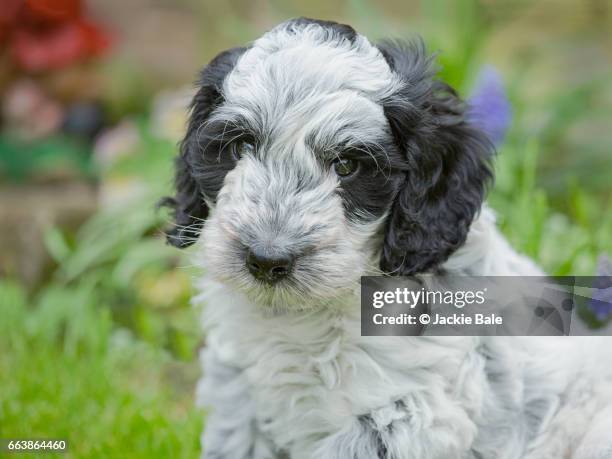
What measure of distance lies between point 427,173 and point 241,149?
75 centimetres

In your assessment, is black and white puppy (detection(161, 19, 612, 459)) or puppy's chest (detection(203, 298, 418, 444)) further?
puppy's chest (detection(203, 298, 418, 444))

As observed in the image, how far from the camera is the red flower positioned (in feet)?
30.3

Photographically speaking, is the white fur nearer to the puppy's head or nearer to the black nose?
the puppy's head

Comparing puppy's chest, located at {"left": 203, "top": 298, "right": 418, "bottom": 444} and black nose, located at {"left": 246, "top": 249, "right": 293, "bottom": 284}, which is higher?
black nose, located at {"left": 246, "top": 249, "right": 293, "bottom": 284}

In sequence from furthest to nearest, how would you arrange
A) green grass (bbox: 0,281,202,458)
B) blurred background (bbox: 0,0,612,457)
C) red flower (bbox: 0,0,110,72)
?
red flower (bbox: 0,0,110,72)
blurred background (bbox: 0,0,612,457)
green grass (bbox: 0,281,202,458)

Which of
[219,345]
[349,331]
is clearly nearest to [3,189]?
[219,345]

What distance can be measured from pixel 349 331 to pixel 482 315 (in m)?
0.58

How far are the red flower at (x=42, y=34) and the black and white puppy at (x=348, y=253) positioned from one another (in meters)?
5.96

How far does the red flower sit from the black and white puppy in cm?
596

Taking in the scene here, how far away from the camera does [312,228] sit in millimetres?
3283

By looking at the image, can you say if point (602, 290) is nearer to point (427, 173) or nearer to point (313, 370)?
point (427, 173)

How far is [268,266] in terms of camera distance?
10.5 feet

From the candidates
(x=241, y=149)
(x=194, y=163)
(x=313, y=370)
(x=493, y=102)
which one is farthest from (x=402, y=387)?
(x=493, y=102)

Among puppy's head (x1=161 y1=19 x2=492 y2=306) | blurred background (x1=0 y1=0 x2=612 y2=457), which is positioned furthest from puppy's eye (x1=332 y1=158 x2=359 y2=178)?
blurred background (x1=0 y1=0 x2=612 y2=457)
